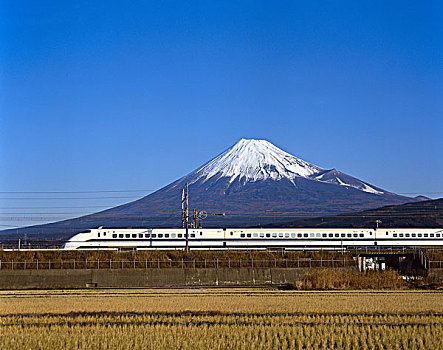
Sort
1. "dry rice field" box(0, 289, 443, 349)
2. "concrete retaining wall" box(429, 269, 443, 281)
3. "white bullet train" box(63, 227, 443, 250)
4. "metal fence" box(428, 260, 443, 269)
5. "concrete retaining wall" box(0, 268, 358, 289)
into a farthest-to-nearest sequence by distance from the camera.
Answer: "white bullet train" box(63, 227, 443, 250) < "metal fence" box(428, 260, 443, 269) < "concrete retaining wall" box(429, 269, 443, 281) < "concrete retaining wall" box(0, 268, 358, 289) < "dry rice field" box(0, 289, 443, 349)

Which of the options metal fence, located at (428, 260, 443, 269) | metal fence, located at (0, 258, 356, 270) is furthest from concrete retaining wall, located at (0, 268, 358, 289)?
metal fence, located at (428, 260, 443, 269)

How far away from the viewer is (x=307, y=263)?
6022 centimetres

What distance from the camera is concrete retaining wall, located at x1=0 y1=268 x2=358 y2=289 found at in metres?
54.1

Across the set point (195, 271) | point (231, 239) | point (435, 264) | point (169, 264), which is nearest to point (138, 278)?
point (195, 271)

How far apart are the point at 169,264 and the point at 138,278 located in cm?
610

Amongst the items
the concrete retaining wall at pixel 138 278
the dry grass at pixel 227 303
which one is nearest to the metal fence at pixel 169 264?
the concrete retaining wall at pixel 138 278

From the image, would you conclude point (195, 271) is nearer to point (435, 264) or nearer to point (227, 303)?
point (435, 264)

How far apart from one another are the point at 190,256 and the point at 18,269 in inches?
564

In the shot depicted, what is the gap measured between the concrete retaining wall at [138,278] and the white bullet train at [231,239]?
21.8 metres

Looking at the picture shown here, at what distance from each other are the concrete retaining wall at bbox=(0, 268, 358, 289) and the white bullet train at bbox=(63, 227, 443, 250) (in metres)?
21.8

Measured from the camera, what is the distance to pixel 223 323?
82.3ft

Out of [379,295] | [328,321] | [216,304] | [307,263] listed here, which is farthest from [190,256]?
[328,321]

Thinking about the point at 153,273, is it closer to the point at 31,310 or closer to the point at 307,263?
the point at 307,263

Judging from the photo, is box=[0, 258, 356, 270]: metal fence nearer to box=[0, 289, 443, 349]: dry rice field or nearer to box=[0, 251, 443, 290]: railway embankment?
box=[0, 251, 443, 290]: railway embankment
